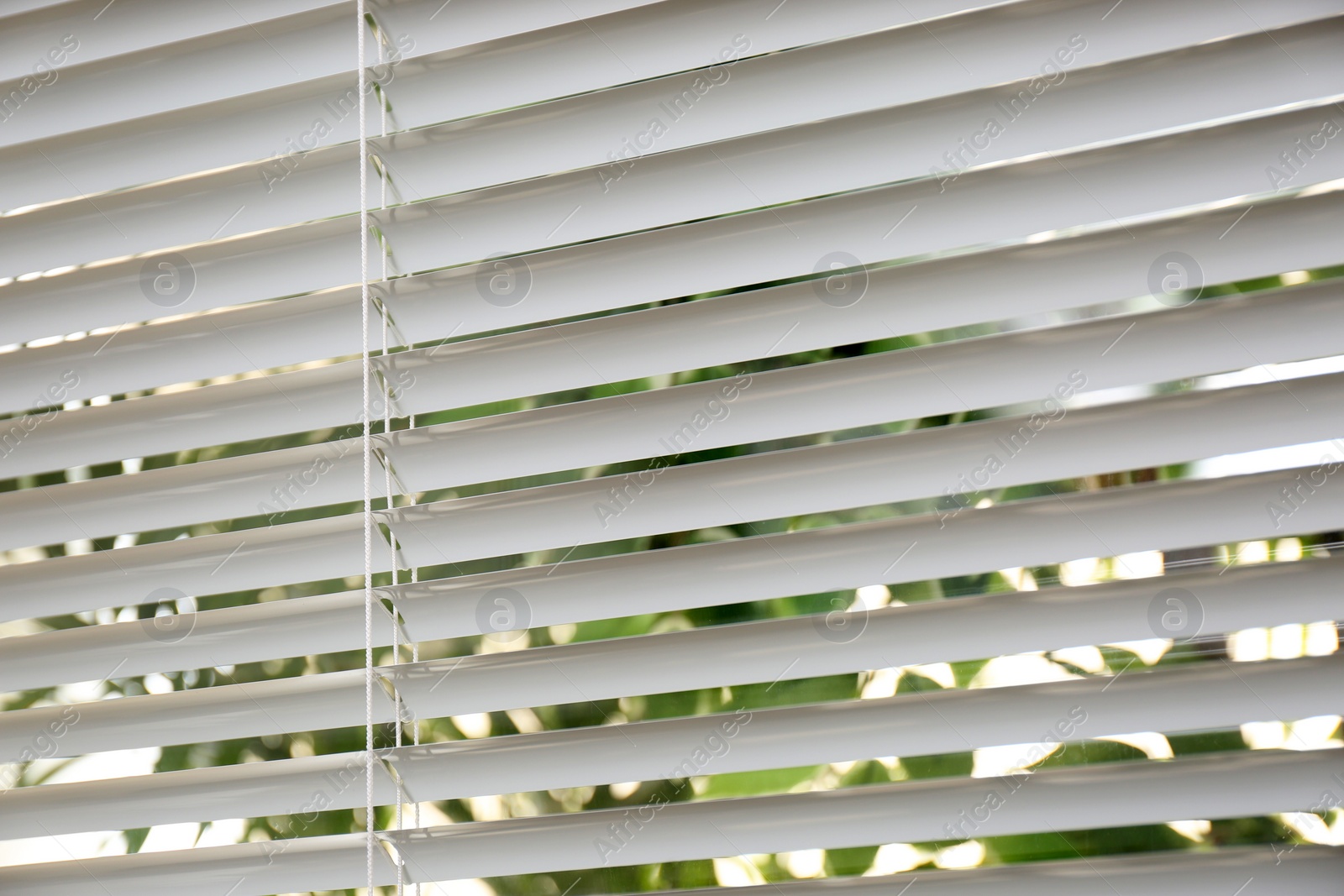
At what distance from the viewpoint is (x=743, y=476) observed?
75 cm

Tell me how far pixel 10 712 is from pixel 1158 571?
1.16 metres

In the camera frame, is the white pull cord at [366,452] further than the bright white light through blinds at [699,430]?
Yes

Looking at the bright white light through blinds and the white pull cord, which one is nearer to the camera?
the bright white light through blinds

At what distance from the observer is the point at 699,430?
0.76 metres

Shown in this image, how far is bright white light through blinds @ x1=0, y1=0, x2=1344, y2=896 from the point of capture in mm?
671

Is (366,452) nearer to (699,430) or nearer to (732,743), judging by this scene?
(699,430)

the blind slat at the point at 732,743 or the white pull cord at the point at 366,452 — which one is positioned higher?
the white pull cord at the point at 366,452

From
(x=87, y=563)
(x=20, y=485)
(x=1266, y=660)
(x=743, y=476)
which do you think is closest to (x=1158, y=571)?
(x=1266, y=660)

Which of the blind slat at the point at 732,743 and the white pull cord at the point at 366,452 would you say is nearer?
the blind slat at the point at 732,743

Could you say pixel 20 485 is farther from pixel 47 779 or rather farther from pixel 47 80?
pixel 47 80

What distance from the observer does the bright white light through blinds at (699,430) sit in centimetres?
67

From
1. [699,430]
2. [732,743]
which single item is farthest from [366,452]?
[732,743]

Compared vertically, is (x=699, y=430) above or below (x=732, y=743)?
above

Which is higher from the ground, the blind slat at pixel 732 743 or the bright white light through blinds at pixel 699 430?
the bright white light through blinds at pixel 699 430
